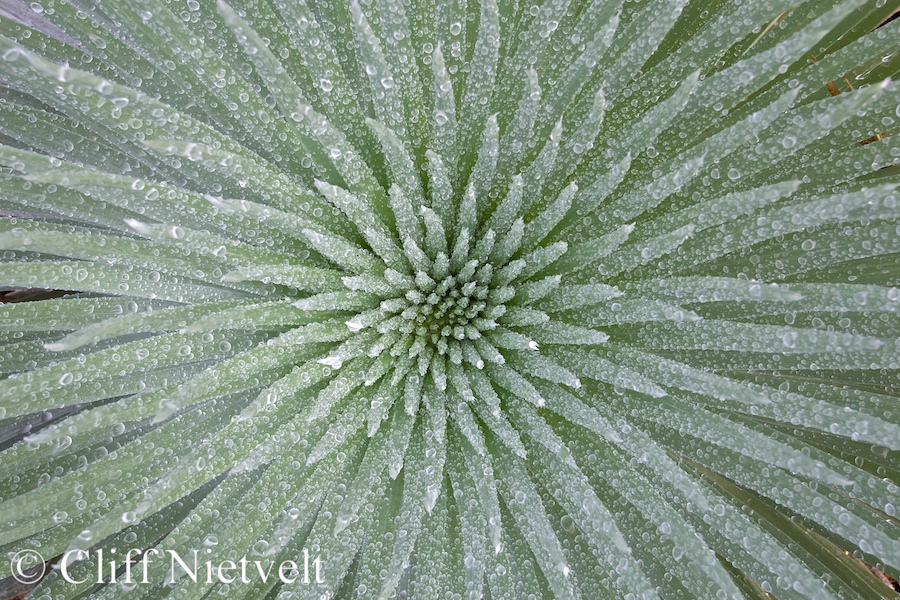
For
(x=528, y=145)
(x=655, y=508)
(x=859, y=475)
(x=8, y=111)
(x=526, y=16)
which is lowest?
(x=859, y=475)

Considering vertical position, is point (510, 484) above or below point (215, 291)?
below

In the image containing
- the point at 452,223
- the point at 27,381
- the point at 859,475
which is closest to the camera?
the point at 27,381

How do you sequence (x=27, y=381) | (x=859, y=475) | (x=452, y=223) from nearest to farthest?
(x=27, y=381), (x=859, y=475), (x=452, y=223)

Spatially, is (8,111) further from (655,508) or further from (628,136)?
(655,508)

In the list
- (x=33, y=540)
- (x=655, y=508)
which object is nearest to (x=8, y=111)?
(x=33, y=540)

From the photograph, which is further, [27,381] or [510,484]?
[510,484]

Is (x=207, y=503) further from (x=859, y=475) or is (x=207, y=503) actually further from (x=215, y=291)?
(x=859, y=475)
